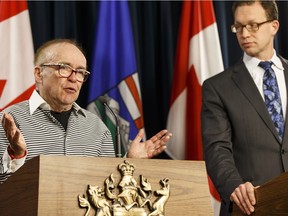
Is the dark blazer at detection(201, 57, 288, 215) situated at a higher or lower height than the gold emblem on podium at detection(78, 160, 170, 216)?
higher

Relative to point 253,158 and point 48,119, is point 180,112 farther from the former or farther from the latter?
point 48,119

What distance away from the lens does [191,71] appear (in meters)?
4.63

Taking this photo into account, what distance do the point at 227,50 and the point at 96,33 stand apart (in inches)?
39.3

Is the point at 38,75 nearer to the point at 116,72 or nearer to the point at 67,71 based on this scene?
the point at 67,71

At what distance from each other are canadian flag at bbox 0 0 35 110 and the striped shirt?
3.54ft

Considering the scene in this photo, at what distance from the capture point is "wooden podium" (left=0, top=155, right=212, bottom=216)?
6.77 feet

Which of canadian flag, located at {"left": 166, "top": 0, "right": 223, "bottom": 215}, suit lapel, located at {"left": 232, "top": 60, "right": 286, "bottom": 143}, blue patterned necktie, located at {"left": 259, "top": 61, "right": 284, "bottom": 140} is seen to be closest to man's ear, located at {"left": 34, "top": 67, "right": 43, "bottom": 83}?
suit lapel, located at {"left": 232, "top": 60, "right": 286, "bottom": 143}

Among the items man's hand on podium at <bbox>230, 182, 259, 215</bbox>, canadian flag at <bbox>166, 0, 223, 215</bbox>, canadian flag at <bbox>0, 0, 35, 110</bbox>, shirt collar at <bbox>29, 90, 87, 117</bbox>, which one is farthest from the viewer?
canadian flag at <bbox>166, 0, 223, 215</bbox>

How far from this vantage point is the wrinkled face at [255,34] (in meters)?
3.63

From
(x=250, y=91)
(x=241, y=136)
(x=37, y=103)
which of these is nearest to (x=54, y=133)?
(x=37, y=103)

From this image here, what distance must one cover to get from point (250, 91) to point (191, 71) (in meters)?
1.16

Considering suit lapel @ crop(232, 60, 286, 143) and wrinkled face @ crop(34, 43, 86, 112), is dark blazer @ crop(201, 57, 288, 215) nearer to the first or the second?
suit lapel @ crop(232, 60, 286, 143)

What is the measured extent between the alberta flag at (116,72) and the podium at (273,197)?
1.78 metres

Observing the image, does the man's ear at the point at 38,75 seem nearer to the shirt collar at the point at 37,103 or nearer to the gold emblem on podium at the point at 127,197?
the shirt collar at the point at 37,103
